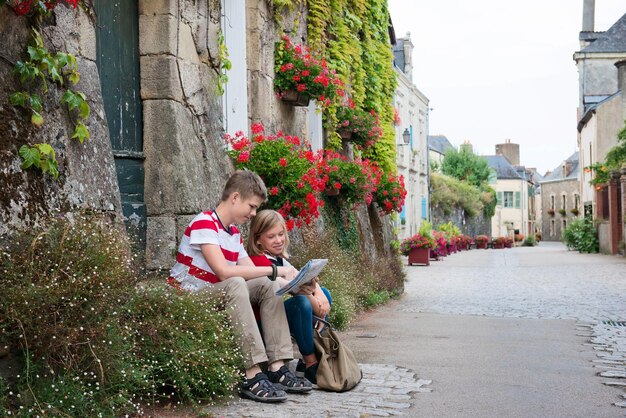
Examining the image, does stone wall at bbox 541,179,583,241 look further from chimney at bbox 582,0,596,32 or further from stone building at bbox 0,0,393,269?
stone building at bbox 0,0,393,269

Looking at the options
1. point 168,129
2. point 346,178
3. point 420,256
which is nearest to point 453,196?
point 420,256

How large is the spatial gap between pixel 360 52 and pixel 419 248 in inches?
536

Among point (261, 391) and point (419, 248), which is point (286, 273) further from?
point (419, 248)

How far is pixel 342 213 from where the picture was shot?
42.4ft

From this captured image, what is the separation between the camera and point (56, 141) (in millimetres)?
4797

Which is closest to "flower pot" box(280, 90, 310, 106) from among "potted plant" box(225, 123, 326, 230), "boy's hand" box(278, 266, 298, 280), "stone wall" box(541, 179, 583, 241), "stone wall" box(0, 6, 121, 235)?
"potted plant" box(225, 123, 326, 230)

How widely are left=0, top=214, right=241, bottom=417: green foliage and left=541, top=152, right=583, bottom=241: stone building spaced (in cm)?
6880

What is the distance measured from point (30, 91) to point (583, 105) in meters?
41.5

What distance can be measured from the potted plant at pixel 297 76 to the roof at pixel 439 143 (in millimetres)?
51118

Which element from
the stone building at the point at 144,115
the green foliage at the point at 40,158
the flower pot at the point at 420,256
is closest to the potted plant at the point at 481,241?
the flower pot at the point at 420,256

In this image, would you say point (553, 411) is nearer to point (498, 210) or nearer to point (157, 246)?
point (157, 246)

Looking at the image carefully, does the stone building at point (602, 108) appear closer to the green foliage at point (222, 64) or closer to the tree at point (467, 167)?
the tree at point (467, 167)

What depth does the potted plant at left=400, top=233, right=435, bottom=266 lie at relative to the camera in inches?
1053

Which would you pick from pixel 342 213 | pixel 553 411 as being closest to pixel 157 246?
pixel 553 411
